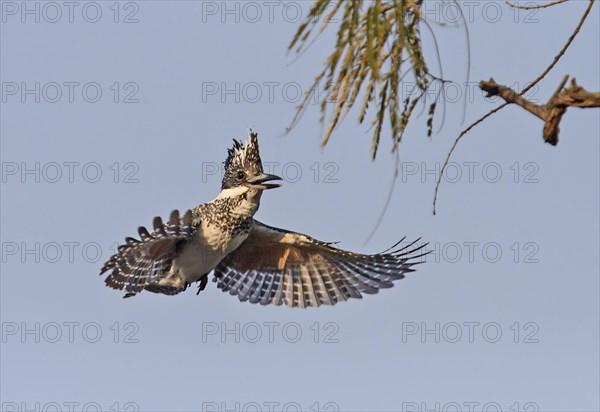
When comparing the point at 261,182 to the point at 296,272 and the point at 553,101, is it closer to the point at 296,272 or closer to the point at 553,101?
the point at 296,272

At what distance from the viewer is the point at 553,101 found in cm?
373

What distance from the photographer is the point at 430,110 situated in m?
3.61

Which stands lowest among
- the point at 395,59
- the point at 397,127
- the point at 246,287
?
the point at 246,287

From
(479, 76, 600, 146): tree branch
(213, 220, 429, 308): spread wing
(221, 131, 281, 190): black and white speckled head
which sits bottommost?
(213, 220, 429, 308): spread wing

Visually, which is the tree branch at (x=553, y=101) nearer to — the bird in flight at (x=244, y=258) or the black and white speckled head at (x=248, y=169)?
the bird in flight at (x=244, y=258)

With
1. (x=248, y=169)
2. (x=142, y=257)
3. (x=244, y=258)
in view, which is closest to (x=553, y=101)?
(x=142, y=257)

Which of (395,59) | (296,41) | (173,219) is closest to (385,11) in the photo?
(395,59)

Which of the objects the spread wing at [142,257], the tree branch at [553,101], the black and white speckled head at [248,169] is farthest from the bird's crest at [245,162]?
the tree branch at [553,101]

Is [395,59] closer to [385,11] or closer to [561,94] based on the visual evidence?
[385,11]

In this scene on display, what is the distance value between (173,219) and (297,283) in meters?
2.63

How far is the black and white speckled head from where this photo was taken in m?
8.46

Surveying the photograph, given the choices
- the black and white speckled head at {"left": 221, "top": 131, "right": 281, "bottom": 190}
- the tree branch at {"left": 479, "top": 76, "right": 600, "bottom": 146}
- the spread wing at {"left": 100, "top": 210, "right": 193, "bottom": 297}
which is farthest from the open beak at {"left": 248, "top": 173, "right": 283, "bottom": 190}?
the tree branch at {"left": 479, "top": 76, "right": 600, "bottom": 146}

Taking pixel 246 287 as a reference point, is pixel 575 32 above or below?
above

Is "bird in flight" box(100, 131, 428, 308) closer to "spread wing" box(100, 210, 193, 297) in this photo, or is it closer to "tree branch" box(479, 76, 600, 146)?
"spread wing" box(100, 210, 193, 297)
